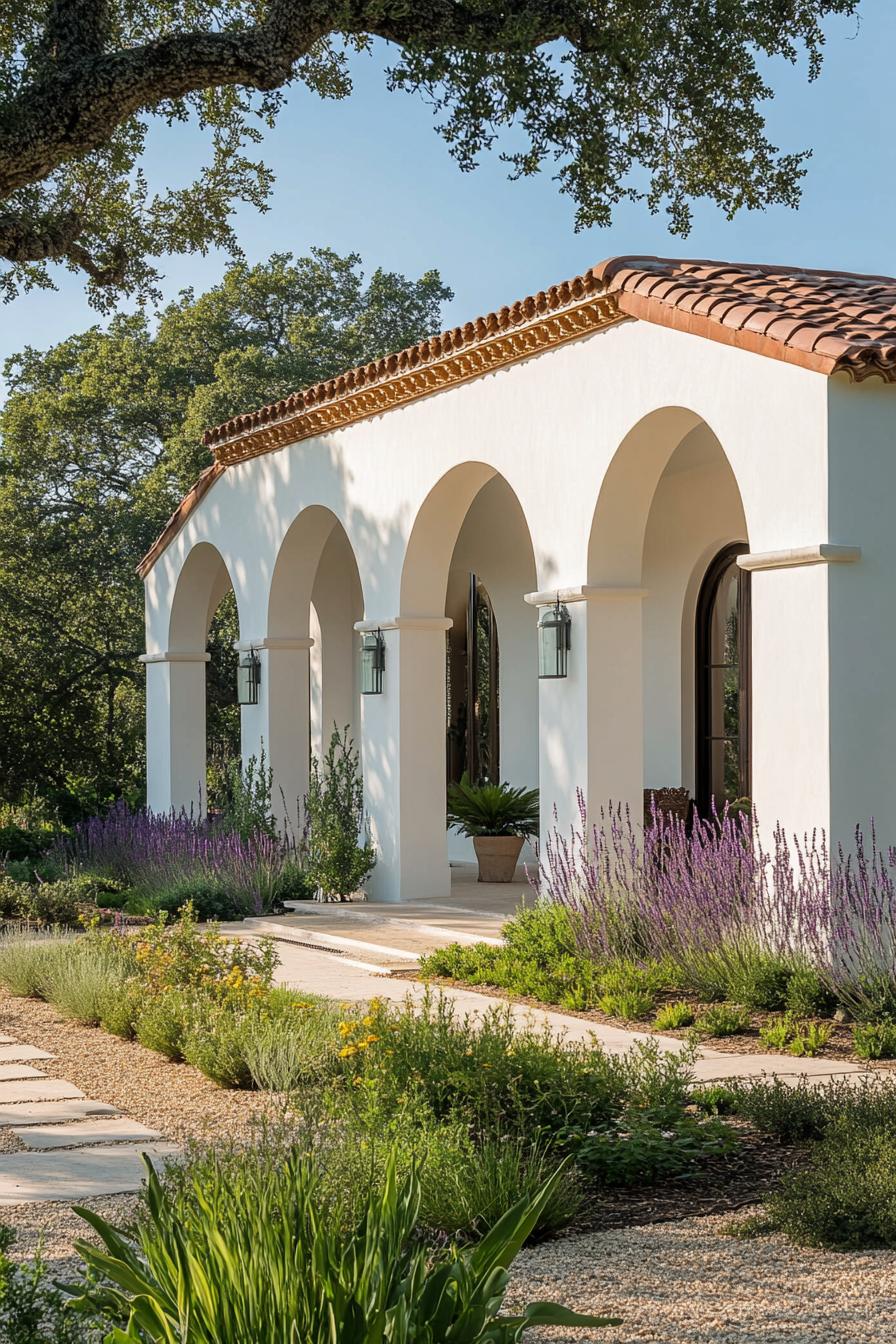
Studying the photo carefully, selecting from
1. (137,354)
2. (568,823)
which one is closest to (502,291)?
(137,354)

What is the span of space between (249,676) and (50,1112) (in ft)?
31.1

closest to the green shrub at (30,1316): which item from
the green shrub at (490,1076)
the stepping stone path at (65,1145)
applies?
the stepping stone path at (65,1145)

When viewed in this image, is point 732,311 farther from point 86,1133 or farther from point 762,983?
point 86,1133

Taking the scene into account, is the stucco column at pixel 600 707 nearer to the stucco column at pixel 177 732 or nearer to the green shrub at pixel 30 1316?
the green shrub at pixel 30 1316

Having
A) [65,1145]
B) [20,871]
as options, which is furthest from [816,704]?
[20,871]

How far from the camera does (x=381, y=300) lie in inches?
1079

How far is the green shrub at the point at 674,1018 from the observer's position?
771 cm

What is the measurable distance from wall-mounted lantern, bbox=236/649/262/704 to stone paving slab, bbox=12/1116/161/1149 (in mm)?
9521

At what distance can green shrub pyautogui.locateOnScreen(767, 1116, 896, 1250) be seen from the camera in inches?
169

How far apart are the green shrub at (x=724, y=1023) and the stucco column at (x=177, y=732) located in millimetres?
10242

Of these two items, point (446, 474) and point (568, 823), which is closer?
point (568, 823)

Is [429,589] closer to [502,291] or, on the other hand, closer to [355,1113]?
[355,1113]

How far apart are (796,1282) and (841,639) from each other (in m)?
4.63

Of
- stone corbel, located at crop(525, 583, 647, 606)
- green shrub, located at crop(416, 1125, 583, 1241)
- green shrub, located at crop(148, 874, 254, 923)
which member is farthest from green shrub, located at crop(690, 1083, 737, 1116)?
green shrub, located at crop(148, 874, 254, 923)
